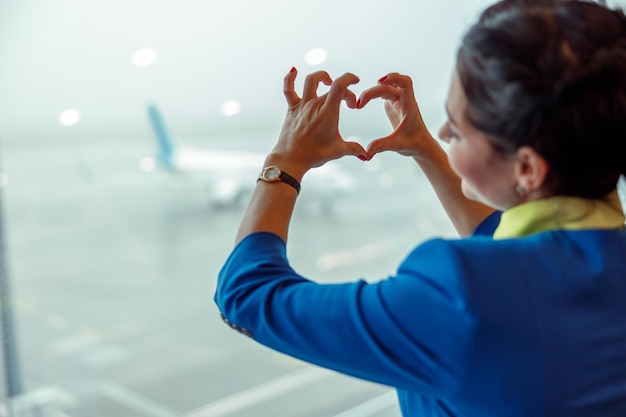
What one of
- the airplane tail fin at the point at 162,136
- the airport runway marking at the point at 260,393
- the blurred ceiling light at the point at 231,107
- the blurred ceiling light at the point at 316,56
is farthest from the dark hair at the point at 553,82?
the airport runway marking at the point at 260,393

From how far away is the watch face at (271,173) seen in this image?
2.40 feet

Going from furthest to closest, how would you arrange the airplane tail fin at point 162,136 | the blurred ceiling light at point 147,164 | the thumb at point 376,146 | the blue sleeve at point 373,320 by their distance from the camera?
the blurred ceiling light at point 147,164 < the airplane tail fin at point 162,136 < the thumb at point 376,146 < the blue sleeve at point 373,320

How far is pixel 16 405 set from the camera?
1624mm

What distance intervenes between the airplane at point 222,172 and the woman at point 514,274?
4.76 feet

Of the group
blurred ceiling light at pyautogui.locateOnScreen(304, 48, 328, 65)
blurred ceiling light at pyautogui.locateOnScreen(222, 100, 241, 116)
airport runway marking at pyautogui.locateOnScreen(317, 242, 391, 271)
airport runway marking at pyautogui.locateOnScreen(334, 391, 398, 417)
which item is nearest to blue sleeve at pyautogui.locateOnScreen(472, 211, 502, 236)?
blurred ceiling light at pyautogui.locateOnScreen(304, 48, 328, 65)

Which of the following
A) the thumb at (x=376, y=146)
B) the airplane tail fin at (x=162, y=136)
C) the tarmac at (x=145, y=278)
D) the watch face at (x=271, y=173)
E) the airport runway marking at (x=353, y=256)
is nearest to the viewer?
the watch face at (x=271, y=173)

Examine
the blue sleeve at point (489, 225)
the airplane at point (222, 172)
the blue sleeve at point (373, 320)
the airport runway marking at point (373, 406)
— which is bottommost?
the airport runway marking at point (373, 406)

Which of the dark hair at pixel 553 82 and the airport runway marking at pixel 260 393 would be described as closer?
the dark hair at pixel 553 82

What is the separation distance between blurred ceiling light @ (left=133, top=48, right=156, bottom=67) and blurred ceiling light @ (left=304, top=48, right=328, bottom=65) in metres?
0.50

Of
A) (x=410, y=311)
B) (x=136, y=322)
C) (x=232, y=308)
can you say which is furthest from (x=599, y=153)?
(x=136, y=322)

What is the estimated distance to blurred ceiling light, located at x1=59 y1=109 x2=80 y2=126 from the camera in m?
1.76

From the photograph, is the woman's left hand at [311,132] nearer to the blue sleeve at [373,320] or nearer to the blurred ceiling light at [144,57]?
the blue sleeve at [373,320]

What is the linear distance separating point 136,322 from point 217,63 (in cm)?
179

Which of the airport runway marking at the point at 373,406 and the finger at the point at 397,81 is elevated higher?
the finger at the point at 397,81
